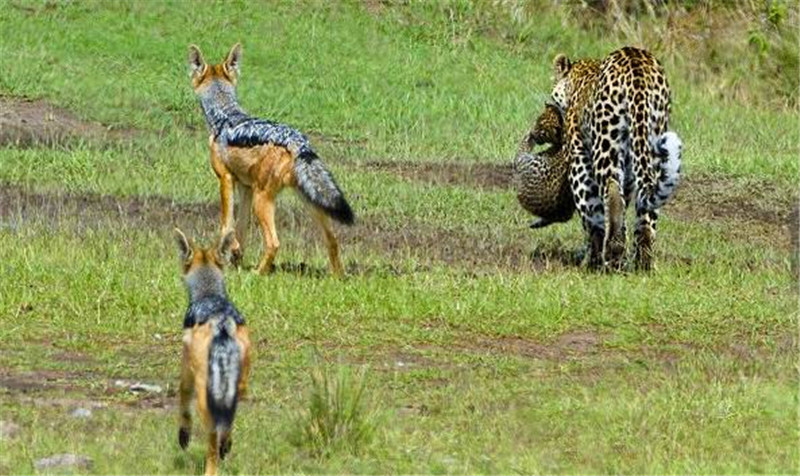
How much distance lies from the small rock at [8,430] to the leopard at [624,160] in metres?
6.14

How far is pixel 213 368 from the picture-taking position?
7.39m

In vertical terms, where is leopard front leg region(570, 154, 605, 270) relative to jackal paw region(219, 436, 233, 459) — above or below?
above

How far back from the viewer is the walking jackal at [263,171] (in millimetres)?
12195

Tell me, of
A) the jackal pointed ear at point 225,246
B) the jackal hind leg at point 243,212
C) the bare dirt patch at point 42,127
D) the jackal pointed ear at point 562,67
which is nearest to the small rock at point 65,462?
the jackal pointed ear at point 225,246

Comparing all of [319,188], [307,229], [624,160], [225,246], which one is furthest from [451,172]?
[225,246]

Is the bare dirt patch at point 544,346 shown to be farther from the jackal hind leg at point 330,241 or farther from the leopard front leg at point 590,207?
the leopard front leg at point 590,207

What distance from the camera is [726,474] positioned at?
319 inches

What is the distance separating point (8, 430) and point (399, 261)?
5541 mm

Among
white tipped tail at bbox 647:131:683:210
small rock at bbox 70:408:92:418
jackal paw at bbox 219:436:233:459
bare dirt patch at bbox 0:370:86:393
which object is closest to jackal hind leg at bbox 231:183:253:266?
white tipped tail at bbox 647:131:683:210

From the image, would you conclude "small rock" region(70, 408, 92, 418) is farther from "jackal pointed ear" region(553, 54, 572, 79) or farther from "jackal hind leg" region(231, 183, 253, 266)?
"jackal pointed ear" region(553, 54, 572, 79)

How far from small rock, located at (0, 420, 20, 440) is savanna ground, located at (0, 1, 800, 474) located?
0.22 feet

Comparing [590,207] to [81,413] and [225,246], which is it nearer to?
[225,246]

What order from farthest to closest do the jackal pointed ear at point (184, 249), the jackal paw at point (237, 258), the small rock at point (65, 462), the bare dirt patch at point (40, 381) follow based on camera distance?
the jackal paw at point (237, 258) < the bare dirt patch at point (40, 381) < the jackal pointed ear at point (184, 249) < the small rock at point (65, 462)

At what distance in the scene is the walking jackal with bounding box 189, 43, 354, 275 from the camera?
40.0 feet
